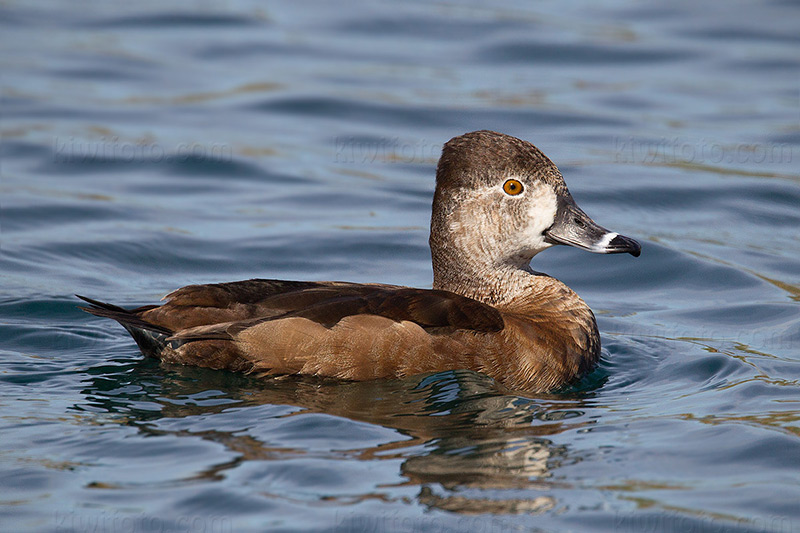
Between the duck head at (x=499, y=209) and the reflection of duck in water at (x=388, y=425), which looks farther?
the duck head at (x=499, y=209)

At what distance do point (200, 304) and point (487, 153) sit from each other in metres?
1.78

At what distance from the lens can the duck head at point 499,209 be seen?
6281 millimetres

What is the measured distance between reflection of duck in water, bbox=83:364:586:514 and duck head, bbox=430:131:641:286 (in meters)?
0.91

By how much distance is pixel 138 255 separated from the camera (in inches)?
350

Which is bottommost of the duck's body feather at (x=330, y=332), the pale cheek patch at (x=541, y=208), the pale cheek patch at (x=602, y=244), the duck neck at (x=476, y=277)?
the duck's body feather at (x=330, y=332)

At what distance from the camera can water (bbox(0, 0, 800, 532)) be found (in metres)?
4.75

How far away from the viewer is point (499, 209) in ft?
20.7

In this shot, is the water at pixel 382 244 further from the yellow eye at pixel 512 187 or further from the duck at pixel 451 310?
the yellow eye at pixel 512 187

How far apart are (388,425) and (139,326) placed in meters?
1.40

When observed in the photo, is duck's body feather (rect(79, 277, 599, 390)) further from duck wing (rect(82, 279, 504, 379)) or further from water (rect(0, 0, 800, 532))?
water (rect(0, 0, 800, 532))

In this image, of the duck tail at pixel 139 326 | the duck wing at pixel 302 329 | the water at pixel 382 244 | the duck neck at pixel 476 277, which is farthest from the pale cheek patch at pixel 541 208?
the duck tail at pixel 139 326

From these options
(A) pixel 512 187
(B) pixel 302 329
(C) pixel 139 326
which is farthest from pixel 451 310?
(C) pixel 139 326

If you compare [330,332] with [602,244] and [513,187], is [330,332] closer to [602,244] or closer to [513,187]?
[513,187]

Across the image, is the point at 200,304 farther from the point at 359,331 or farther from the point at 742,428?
the point at 742,428
